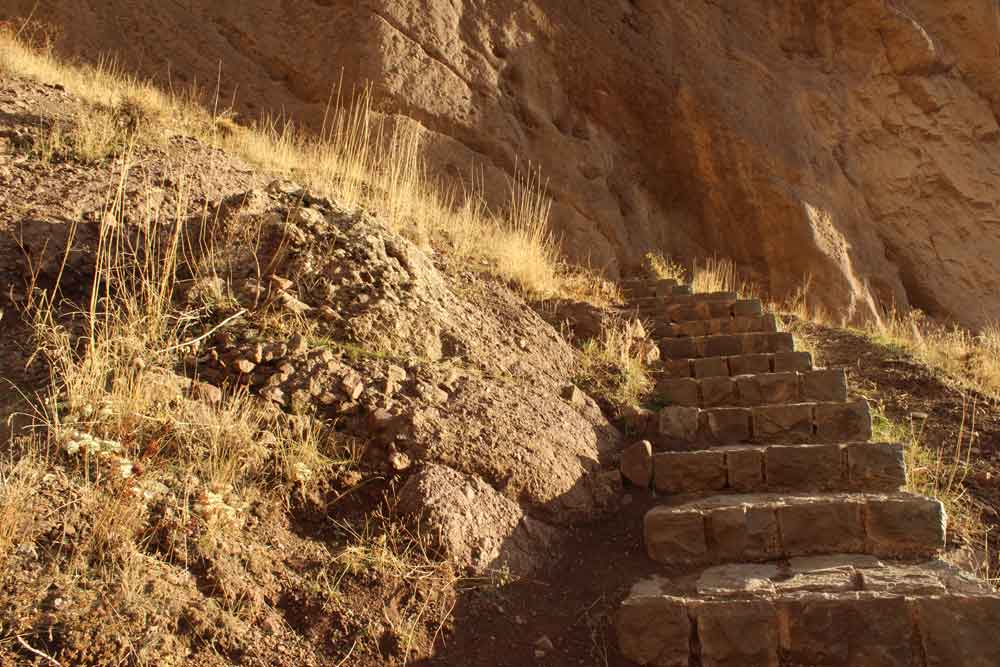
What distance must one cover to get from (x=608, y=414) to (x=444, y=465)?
5.20 ft

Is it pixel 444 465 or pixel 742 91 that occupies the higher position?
pixel 742 91

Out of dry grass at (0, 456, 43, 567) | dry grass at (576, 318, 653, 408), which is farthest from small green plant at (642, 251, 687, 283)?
dry grass at (0, 456, 43, 567)

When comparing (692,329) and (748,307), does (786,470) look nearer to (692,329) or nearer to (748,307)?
(692,329)

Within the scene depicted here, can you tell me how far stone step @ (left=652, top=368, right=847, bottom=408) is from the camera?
15.4 feet

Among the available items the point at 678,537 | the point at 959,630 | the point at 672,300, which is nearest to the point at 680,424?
the point at 678,537

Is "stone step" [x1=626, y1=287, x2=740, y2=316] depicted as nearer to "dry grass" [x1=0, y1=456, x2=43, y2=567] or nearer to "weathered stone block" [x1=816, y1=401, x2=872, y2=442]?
"weathered stone block" [x1=816, y1=401, x2=872, y2=442]

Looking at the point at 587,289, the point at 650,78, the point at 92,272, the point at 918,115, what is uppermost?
the point at 918,115

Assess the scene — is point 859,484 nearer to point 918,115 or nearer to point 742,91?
point 742,91

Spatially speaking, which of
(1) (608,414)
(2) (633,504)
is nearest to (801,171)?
(1) (608,414)

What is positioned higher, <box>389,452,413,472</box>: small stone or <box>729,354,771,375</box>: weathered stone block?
<box>729,354,771,375</box>: weathered stone block

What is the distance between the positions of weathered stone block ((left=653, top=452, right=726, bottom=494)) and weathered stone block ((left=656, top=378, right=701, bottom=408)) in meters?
1.01

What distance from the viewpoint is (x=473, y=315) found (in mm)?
4547

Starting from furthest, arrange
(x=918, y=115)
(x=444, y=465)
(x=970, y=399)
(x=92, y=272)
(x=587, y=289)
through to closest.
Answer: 1. (x=918, y=115)
2. (x=587, y=289)
3. (x=970, y=399)
4. (x=92, y=272)
5. (x=444, y=465)

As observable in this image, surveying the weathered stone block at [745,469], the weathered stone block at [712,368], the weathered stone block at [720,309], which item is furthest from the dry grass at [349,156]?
the weathered stone block at [745,469]
